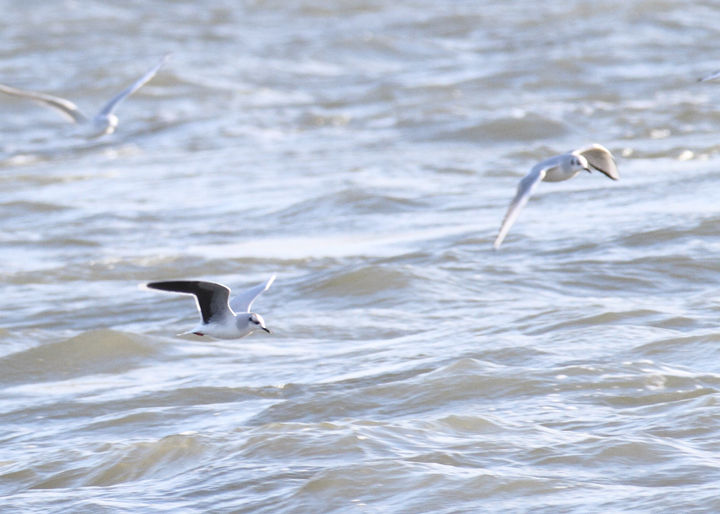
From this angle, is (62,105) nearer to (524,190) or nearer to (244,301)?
(244,301)

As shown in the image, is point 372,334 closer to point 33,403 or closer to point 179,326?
point 179,326

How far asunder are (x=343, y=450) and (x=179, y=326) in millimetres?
2933

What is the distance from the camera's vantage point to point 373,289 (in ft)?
29.5

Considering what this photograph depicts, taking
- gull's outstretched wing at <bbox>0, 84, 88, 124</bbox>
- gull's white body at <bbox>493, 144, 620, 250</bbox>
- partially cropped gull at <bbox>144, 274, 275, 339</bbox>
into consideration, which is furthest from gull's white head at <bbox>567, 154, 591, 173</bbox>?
gull's outstretched wing at <bbox>0, 84, 88, 124</bbox>

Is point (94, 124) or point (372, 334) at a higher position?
point (94, 124)

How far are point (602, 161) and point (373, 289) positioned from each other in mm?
2669

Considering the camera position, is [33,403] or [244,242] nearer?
[33,403]

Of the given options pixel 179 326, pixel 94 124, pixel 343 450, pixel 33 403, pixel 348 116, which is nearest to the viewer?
pixel 343 450

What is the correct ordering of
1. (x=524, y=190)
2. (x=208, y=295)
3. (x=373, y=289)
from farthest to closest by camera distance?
1. (x=373, y=289)
2. (x=524, y=190)
3. (x=208, y=295)

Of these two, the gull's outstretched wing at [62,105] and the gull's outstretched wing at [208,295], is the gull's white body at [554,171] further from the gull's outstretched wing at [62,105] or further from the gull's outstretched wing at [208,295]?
the gull's outstretched wing at [62,105]

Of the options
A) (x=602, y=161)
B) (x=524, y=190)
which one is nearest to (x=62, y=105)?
(x=602, y=161)

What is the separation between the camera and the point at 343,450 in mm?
6012

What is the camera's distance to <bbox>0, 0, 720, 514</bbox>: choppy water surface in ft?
19.0

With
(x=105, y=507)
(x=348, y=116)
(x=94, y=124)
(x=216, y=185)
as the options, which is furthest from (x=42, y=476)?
(x=348, y=116)
